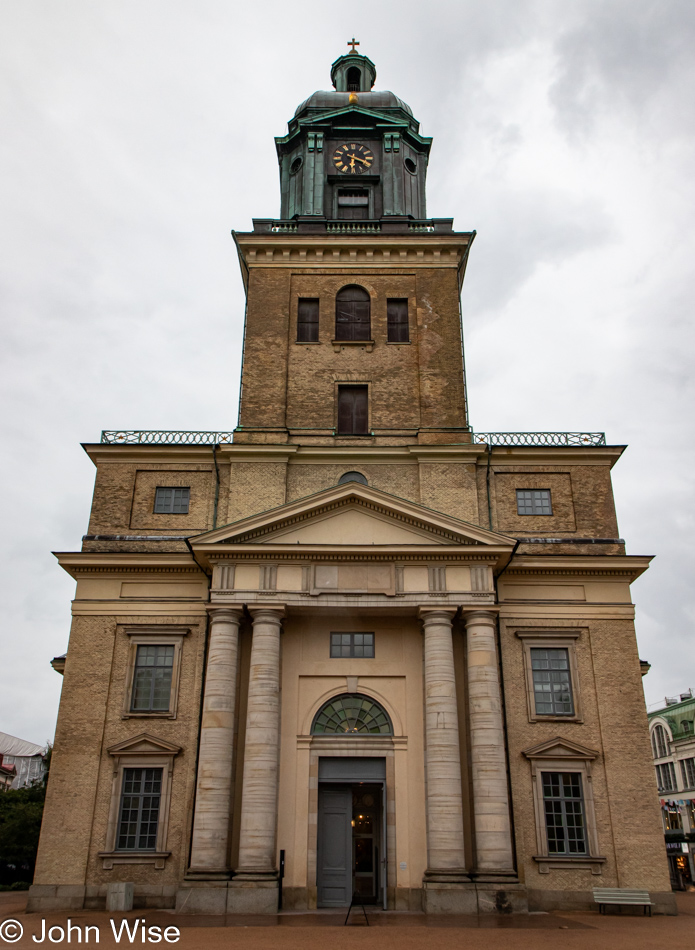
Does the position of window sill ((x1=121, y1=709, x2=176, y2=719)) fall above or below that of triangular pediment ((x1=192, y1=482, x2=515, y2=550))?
below

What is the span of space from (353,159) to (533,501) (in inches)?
659

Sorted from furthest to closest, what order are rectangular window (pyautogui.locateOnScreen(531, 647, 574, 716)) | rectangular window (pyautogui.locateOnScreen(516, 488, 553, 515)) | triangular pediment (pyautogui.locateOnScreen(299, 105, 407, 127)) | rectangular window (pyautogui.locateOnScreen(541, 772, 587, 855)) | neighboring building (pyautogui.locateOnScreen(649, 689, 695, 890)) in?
neighboring building (pyautogui.locateOnScreen(649, 689, 695, 890)) → triangular pediment (pyautogui.locateOnScreen(299, 105, 407, 127)) → rectangular window (pyautogui.locateOnScreen(516, 488, 553, 515)) → rectangular window (pyautogui.locateOnScreen(531, 647, 574, 716)) → rectangular window (pyautogui.locateOnScreen(541, 772, 587, 855))

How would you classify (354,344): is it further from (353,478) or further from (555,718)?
(555,718)

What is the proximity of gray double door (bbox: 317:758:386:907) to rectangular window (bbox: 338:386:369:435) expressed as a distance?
11309 millimetres

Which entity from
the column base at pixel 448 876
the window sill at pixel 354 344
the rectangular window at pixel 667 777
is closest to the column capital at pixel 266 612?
the column base at pixel 448 876

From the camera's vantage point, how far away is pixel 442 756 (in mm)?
22031

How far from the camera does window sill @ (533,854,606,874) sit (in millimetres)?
22578

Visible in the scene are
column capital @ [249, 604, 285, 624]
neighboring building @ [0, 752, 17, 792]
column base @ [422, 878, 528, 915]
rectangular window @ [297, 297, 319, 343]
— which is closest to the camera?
column base @ [422, 878, 528, 915]

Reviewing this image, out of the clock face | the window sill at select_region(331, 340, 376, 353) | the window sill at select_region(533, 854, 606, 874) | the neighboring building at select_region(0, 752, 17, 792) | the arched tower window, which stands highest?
the arched tower window

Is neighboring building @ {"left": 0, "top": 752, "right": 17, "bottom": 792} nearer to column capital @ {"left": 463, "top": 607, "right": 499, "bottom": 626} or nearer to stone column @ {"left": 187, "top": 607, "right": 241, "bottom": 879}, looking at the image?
stone column @ {"left": 187, "top": 607, "right": 241, "bottom": 879}

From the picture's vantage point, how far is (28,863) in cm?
4300

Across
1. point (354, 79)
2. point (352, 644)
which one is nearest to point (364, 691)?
point (352, 644)

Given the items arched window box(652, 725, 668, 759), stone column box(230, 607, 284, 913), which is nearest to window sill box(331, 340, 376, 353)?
stone column box(230, 607, 284, 913)

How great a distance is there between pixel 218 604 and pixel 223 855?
22.0 ft
